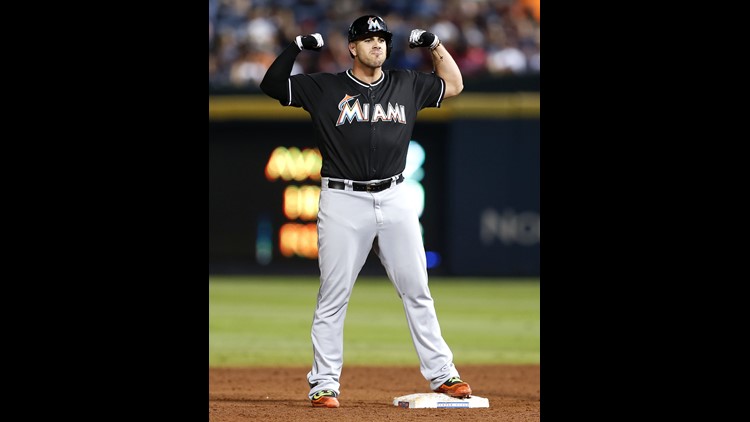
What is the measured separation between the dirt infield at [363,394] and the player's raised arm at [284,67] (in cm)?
160

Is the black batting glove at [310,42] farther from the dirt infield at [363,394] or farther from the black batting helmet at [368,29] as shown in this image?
the dirt infield at [363,394]

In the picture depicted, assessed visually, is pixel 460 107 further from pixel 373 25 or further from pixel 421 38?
pixel 373 25

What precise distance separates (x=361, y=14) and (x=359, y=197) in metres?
13.3

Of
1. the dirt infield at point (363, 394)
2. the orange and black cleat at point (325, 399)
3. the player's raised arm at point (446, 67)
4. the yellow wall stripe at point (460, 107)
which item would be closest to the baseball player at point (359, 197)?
the orange and black cleat at point (325, 399)

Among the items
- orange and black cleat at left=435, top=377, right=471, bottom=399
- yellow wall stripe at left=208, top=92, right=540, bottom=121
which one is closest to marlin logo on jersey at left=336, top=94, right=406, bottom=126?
orange and black cleat at left=435, top=377, right=471, bottom=399

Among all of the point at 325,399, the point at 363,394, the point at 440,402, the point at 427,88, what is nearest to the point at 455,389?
the point at 440,402

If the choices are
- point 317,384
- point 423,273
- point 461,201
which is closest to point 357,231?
point 423,273

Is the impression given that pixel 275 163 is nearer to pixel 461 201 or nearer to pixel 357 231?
pixel 461 201

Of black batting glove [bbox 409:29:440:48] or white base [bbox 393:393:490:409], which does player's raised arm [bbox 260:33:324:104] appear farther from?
Result: white base [bbox 393:393:490:409]

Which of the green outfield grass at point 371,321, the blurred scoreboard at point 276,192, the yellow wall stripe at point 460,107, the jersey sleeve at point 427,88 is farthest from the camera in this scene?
the yellow wall stripe at point 460,107

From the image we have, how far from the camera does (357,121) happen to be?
5.72m

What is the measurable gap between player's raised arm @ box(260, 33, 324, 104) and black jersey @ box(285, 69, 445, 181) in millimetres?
61

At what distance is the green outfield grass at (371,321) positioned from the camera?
9188 millimetres

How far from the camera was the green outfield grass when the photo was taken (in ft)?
30.1
